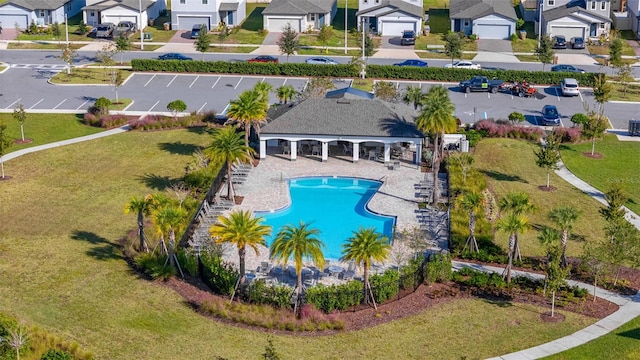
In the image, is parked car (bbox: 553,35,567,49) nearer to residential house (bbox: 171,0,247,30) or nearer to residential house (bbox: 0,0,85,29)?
residential house (bbox: 171,0,247,30)

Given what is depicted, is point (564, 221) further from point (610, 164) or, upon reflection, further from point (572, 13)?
point (572, 13)

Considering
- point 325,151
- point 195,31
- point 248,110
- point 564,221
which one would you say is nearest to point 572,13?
point 195,31

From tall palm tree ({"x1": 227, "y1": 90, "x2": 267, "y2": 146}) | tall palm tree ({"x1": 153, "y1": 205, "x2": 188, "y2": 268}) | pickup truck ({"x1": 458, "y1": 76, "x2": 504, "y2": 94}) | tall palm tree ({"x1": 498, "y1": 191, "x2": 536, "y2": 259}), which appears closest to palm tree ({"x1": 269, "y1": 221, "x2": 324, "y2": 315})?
tall palm tree ({"x1": 153, "y1": 205, "x2": 188, "y2": 268})

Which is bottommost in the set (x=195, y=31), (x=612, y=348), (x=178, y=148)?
(x=612, y=348)

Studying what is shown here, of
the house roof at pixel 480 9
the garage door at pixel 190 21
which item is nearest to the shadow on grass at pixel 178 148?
the garage door at pixel 190 21

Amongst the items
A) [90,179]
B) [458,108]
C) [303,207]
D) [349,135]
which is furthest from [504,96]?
[90,179]

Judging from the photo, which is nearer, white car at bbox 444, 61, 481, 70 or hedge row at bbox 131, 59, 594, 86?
hedge row at bbox 131, 59, 594, 86
